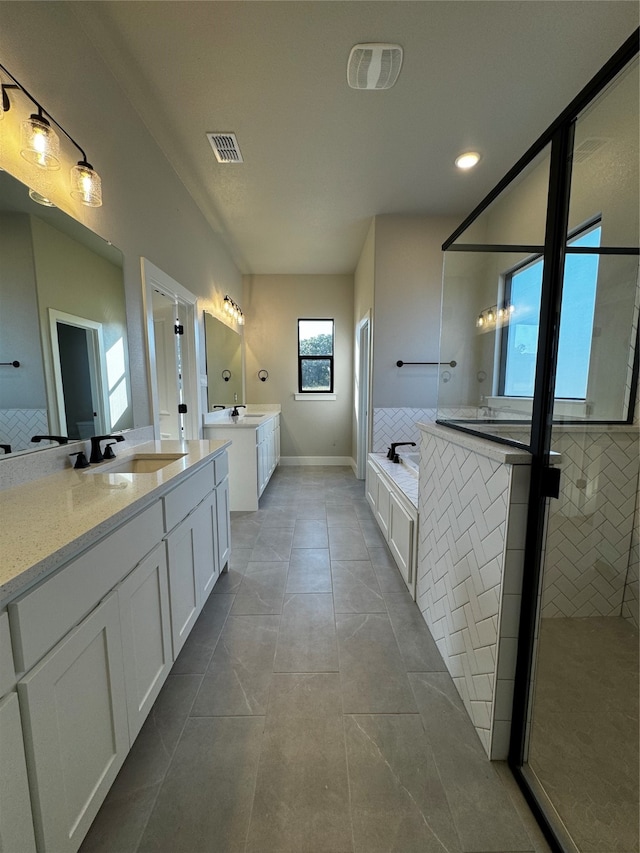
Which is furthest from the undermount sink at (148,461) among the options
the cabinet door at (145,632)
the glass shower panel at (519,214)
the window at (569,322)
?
the glass shower panel at (519,214)

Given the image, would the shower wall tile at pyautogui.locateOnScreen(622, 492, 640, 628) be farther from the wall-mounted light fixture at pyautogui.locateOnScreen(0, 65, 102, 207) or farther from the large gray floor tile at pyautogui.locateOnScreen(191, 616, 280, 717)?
the wall-mounted light fixture at pyautogui.locateOnScreen(0, 65, 102, 207)

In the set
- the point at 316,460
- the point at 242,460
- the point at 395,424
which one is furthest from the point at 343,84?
the point at 316,460

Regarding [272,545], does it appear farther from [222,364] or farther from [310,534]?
[222,364]

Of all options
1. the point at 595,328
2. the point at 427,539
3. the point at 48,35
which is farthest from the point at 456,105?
the point at 427,539

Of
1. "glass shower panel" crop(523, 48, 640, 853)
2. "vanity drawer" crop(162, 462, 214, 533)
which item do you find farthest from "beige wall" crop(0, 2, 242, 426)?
"glass shower panel" crop(523, 48, 640, 853)

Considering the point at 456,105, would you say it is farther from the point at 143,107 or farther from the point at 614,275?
the point at 143,107

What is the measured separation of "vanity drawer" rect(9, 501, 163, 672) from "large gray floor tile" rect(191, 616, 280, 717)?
0.74 metres

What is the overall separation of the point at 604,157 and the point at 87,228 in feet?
7.22

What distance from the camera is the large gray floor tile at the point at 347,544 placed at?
8.39 feet

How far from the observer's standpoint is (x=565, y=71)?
1.85 m

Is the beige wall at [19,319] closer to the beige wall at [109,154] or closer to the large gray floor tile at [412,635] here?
the beige wall at [109,154]

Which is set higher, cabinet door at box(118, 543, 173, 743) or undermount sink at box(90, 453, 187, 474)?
undermount sink at box(90, 453, 187, 474)

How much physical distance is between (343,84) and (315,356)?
3.49m

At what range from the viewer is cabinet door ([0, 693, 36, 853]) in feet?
2.08
